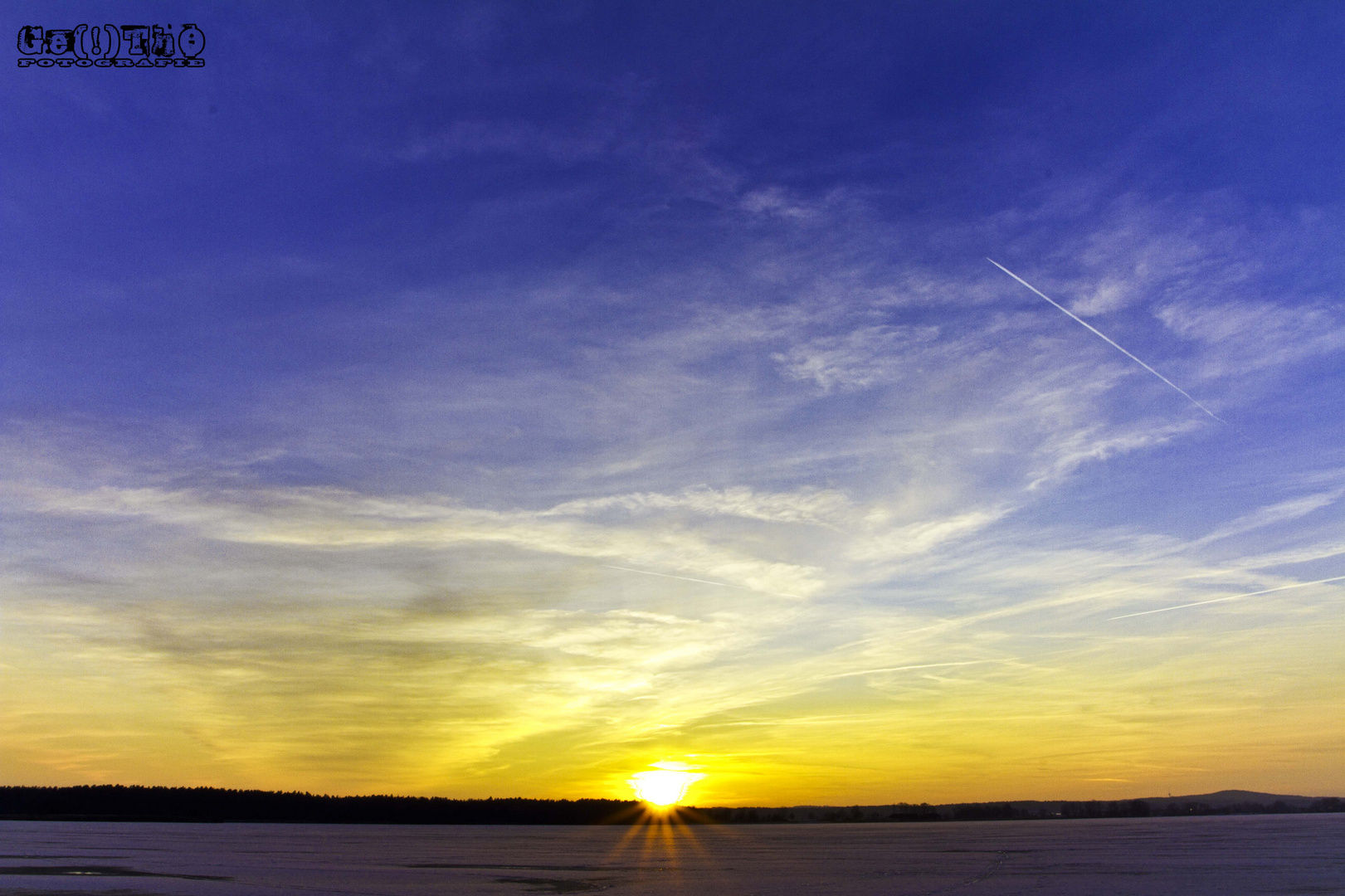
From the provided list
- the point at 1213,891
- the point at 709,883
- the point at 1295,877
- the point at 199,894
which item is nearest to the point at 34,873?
the point at 199,894

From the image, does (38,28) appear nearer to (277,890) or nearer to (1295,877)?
(277,890)

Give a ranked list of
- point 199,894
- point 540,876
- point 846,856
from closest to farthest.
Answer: point 199,894, point 540,876, point 846,856

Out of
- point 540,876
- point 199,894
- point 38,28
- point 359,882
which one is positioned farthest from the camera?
point 540,876

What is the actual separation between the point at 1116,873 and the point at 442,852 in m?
60.9

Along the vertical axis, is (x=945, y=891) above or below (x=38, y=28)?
below

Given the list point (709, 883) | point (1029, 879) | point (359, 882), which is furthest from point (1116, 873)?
point (359, 882)

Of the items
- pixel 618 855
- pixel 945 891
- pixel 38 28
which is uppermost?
pixel 38 28

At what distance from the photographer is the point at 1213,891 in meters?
43.2

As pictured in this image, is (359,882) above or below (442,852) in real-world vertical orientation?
above

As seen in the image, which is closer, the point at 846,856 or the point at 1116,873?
the point at 1116,873

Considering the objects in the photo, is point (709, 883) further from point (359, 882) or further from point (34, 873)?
point (34, 873)

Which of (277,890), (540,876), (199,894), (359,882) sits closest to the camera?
(199,894)

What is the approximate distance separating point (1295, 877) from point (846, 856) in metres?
41.2

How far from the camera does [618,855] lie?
8825 centimetres
